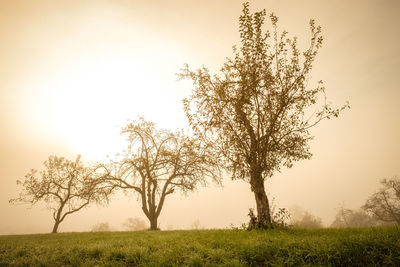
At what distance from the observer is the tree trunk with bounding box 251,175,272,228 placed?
10.5 meters

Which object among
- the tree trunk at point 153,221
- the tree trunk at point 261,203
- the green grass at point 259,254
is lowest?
the tree trunk at point 153,221

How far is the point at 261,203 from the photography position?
11023 millimetres

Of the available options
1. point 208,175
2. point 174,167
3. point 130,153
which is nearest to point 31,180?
point 130,153

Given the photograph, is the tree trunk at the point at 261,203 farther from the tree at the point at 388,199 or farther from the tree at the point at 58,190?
the tree at the point at 388,199

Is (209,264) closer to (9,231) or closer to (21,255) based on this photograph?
(21,255)

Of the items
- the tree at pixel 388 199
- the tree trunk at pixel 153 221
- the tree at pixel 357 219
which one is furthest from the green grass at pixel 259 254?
the tree at pixel 357 219

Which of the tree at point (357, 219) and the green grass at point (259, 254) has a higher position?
the green grass at point (259, 254)

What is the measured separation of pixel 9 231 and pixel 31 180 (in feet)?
759

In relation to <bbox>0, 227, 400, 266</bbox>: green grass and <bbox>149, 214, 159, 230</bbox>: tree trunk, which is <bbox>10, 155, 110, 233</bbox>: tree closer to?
<bbox>149, 214, 159, 230</bbox>: tree trunk

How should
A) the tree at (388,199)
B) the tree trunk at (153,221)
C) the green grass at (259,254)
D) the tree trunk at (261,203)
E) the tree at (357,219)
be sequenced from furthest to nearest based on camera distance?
the tree at (357,219) < the tree at (388,199) < the tree trunk at (153,221) < the tree trunk at (261,203) < the green grass at (259,254)

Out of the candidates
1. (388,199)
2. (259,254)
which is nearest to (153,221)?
(259,254)

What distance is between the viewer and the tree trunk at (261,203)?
1045 centimetres

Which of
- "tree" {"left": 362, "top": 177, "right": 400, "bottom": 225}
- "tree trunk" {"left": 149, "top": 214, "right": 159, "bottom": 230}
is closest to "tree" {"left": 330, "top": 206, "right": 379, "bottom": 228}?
"tree" {"left": 362, "top": 177, "right": 400, "bottom": 225}

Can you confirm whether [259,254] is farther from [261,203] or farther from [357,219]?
[357,219]
